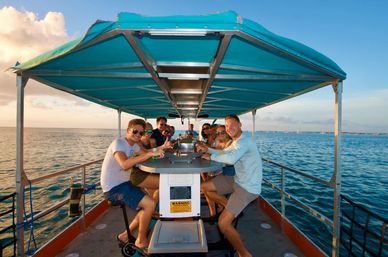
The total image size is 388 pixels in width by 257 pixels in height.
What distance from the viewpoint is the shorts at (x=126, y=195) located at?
2.65 m

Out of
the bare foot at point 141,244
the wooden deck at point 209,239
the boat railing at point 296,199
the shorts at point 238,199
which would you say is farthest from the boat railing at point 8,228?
the boat railing at point 296,199

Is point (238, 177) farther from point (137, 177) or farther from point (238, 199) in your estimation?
point (137, 177)

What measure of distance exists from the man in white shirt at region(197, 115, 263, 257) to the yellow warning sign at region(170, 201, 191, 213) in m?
0.50

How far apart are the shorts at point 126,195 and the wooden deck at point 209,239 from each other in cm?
97

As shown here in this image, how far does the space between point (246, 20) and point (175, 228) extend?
7.60 feet

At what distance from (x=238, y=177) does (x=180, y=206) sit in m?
0.87

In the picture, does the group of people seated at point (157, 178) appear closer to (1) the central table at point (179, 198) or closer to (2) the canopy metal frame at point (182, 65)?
(1) the central table at point (179, 198)

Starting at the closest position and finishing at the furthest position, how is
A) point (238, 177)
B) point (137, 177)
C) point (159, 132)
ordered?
point (238, 177)
point (137, 177)
point (159, 132)

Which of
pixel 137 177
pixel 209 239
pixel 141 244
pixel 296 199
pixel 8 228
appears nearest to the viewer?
pixel 8 228

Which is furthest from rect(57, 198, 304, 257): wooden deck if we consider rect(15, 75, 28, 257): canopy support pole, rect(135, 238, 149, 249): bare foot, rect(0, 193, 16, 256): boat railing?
rect(0, 193, 16, 256): boat railing

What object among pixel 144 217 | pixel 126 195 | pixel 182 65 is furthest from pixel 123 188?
pixel 182 65

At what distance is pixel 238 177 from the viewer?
9.28ft

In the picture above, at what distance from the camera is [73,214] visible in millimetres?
3859

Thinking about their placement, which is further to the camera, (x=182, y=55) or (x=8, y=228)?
(x=182, y=55)
